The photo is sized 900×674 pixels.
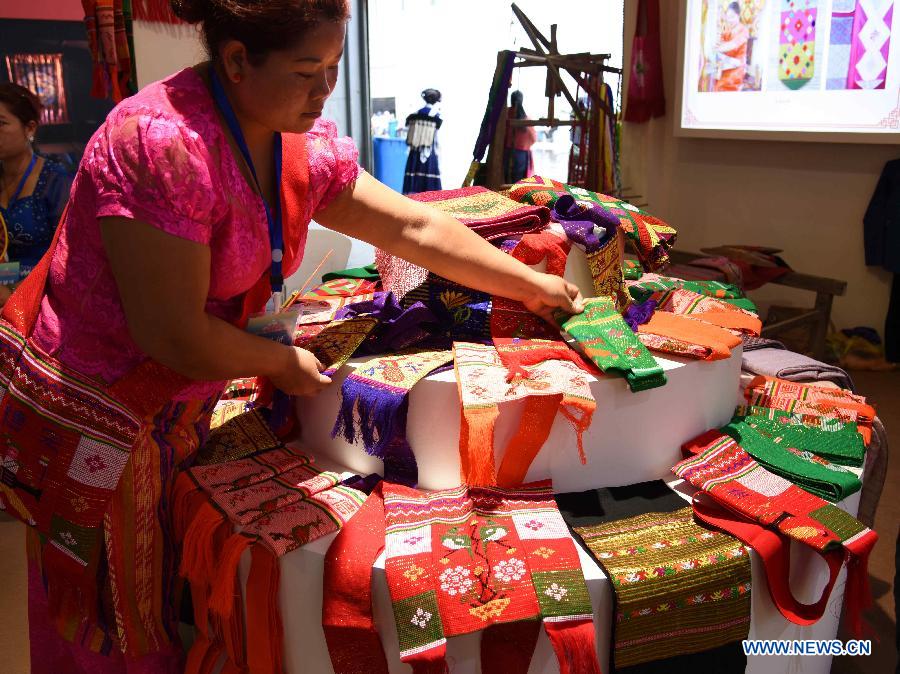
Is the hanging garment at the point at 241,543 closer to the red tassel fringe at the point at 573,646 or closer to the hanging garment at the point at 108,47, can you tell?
the red tassel fringe at the point at 573,646

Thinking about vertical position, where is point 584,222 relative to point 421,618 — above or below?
above

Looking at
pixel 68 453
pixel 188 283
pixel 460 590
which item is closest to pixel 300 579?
pixel 460 590

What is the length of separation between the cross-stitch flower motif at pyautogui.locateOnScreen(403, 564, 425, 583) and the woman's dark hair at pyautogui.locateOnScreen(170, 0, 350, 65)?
81 cm

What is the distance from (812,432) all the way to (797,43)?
121 inches

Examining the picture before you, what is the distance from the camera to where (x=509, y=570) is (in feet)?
4.20

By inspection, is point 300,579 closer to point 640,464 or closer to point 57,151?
point 640,464

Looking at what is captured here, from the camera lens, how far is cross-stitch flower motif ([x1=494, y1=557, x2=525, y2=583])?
1271 millimetres

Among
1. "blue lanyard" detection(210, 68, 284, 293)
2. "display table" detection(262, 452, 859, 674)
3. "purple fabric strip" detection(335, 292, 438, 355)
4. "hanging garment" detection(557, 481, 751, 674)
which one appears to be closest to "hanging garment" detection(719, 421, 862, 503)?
"display table" detection(262, 452, 859, 674)

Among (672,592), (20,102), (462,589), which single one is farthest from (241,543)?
(20,102)

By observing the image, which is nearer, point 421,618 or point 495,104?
point 421,618

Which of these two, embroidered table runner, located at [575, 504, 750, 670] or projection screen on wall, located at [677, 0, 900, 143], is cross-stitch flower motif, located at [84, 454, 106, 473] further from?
projection screen on wall, located at [677, 0, 900, 143]

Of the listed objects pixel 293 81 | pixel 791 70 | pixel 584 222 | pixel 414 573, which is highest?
pixel 791 70

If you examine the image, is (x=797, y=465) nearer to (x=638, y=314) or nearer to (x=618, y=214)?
(x=638, y=314)

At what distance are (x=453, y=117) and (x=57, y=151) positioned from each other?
2695mm
